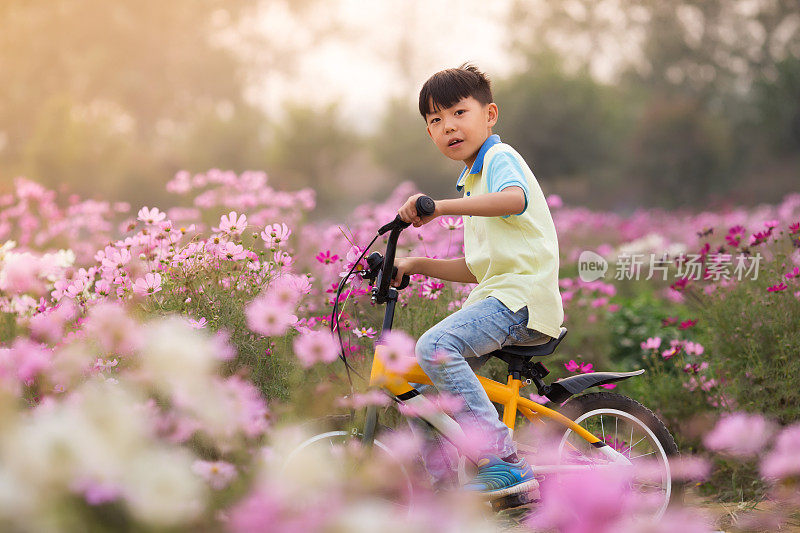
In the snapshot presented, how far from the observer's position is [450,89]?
2.84m

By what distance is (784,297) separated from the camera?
12.7 ft

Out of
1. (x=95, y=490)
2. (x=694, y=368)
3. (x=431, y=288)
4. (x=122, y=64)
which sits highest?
(x=122, y=64)

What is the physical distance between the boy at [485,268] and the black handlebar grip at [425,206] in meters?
0.03

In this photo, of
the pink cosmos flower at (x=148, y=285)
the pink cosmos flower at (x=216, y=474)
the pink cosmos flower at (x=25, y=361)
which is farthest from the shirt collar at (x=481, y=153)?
the pink cosmos flower at (x=25, y=361)

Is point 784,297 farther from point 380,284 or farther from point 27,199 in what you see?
point 27,199

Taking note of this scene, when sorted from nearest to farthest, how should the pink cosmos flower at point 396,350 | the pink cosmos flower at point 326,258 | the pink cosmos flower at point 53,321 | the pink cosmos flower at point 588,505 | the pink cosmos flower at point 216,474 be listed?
the pink cosmos flower at point 588,505
the pink cosmos flower at point 216,474
the pink cosmos flower at point 396,350
the pink cosmos flower at point 53,321
the pink cosmos flower at point 326,258

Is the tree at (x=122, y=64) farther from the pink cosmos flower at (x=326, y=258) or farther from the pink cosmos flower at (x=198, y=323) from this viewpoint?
→ the pink cosmos flower at (x=198, y=323)

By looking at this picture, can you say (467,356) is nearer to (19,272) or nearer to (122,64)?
(19,272)

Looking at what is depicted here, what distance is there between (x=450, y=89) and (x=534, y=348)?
3.30 ft

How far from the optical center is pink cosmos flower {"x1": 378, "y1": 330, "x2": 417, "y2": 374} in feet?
8.05

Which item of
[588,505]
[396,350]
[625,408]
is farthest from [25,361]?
[625,408]

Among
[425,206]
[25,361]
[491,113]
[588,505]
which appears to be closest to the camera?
[588,505]

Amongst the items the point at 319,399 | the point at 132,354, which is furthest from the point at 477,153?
the point at 132,354

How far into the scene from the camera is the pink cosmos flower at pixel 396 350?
8.05 feet
